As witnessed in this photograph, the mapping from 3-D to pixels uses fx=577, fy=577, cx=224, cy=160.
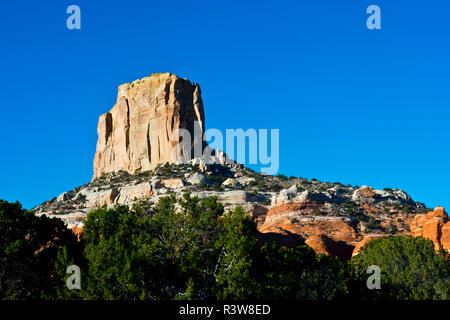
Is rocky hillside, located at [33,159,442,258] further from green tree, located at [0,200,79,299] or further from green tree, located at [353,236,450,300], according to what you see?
green tree, located at [0,200,79,299]

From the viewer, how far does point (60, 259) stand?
35.3m

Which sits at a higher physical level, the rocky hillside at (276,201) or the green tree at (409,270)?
the rocky hillside at (276,201)

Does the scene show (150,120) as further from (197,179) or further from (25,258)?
(25,258)

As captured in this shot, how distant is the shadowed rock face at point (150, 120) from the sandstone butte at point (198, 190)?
20 centimetres

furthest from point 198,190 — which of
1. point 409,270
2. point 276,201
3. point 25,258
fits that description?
point 25,258

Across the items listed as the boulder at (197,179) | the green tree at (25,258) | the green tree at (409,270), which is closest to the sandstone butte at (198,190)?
the boulder at (197,179)

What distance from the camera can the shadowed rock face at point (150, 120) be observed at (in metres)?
110

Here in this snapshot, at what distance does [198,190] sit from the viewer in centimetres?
8912

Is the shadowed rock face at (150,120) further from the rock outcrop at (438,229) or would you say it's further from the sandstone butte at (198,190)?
the rock outcrop at (438,229)

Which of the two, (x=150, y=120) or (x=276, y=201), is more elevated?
(x=150, y=120)

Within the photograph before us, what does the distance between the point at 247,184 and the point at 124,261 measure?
6580cm

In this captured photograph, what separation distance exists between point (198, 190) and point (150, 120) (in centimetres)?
2878
